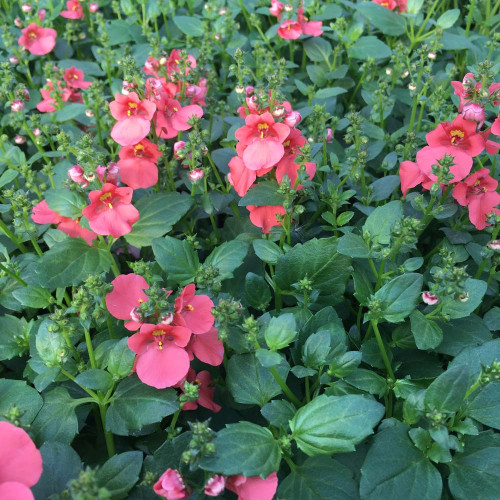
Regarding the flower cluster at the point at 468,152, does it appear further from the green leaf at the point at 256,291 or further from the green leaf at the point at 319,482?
the green leaf at the point at 319,482

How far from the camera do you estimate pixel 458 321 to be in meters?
1.68

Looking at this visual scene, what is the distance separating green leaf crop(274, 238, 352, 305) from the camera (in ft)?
5.64

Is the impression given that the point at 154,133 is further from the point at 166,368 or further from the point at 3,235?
the point at 166,368

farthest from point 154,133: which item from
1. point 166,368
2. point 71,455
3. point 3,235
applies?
point 71,455

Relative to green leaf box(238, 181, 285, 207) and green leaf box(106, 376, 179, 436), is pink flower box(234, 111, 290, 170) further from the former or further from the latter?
green leaf box(106, 376, 179, 436)

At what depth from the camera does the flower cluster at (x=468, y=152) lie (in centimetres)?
174

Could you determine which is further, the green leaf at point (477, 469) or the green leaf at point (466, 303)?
the green leaf at point (466, 303)

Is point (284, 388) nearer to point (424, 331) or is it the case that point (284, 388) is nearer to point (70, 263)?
point (424, 331)

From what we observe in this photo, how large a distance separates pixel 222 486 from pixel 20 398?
63 centimetres

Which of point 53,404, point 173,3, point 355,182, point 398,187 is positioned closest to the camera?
point 53,404

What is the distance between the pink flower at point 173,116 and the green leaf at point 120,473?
113 cm

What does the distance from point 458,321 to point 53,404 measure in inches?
47.4

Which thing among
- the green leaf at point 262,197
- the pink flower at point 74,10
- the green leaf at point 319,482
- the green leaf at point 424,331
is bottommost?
the green leaf at point 319,482

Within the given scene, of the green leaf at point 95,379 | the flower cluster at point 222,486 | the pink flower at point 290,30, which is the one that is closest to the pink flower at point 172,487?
the flower cluster at point 222,486
